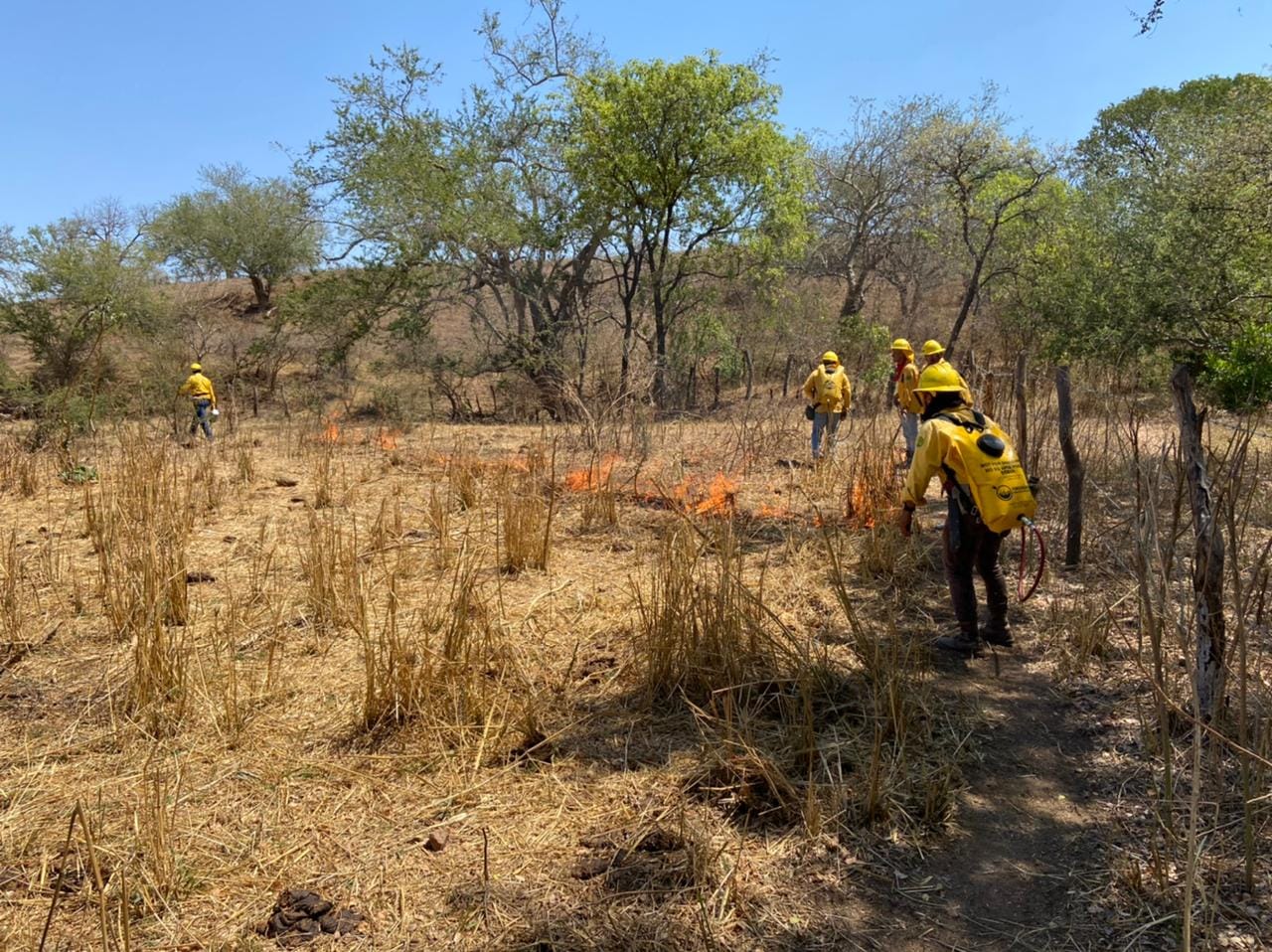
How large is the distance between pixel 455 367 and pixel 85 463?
31.5 ft

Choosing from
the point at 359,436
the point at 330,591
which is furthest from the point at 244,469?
the point at 359,436

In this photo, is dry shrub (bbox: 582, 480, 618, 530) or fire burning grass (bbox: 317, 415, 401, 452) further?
fire burning grass (bbox: 317, 415, 401, 452)

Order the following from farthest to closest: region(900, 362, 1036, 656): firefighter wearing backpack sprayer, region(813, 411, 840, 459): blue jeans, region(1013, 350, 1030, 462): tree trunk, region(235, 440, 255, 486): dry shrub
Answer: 1. region(813, 411, 840, 459): blue jeans
2. region(235, 440, 255, 486): dry shrub
3. region(1013, 350, 1030, 462): tree trunk
4. region(900, 362, 1036, 656): firefighter wearing backpack sprayer

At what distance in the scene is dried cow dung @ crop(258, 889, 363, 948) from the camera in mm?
2127

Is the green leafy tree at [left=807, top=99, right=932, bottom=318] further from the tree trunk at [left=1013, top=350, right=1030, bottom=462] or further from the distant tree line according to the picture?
the tree trunk at [left=1013, top=350, right=1030, bottom=462]

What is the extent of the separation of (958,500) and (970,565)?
35 centimetres

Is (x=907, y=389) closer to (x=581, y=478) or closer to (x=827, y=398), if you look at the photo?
(x=827, y=398)

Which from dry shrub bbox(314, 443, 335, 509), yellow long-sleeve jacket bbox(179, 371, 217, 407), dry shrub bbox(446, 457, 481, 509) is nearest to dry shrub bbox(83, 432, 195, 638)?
dry shrub bbox(314, 443, 335, 509)

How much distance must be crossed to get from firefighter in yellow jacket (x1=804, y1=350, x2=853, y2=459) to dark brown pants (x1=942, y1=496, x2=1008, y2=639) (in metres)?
4.32

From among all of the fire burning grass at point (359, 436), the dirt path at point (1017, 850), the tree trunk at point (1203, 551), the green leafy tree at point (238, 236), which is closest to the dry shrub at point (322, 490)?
the fire burning grass at point (359, 436)

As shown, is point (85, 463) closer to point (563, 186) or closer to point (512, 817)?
point (512, 817)

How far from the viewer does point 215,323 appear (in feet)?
75.2

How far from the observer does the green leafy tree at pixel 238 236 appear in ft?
87.7

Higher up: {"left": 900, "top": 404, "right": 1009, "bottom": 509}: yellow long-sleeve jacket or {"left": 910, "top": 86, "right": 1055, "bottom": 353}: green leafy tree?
{"left": 910, "top": 86, "right": 1055, "bottom": 353}: green leafy tree
